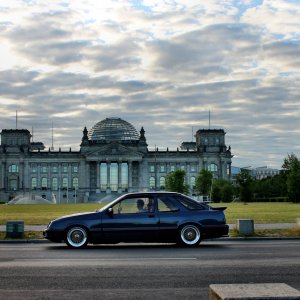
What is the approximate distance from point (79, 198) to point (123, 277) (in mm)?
164996

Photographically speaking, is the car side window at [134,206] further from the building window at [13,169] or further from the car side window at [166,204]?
the building window at [13,169]

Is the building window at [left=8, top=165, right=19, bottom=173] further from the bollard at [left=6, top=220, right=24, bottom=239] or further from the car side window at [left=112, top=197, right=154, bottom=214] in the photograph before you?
the car side window at [left=112, top=197, right=154, bottom=214]

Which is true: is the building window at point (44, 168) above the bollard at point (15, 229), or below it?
above

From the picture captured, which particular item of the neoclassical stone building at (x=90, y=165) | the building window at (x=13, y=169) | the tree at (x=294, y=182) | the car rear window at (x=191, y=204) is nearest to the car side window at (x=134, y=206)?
the car rear window at (x=191, y=204)

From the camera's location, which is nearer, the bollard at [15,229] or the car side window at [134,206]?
the car side window at [134,206]

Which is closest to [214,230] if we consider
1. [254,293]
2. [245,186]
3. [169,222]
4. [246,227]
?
[169,222]

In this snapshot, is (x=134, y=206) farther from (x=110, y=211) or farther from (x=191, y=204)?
(x=191, y=204)

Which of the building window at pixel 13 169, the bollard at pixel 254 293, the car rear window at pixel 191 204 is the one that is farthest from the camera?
the building window at pixel 13 169

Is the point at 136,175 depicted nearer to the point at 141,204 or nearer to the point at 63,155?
the point at 63,155

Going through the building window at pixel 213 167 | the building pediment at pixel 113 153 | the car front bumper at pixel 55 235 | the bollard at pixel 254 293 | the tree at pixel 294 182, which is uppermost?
the building pediment at pixel 113 153

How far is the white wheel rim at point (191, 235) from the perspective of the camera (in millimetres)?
21172

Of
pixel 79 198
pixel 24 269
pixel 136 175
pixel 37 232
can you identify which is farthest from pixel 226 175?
pixel 24 269

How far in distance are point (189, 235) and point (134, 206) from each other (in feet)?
6.41

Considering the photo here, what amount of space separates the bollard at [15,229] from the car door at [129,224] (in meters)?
5.48
